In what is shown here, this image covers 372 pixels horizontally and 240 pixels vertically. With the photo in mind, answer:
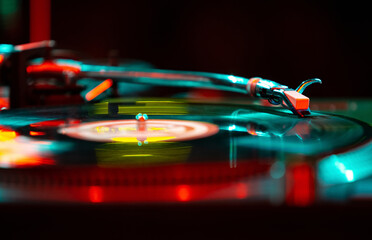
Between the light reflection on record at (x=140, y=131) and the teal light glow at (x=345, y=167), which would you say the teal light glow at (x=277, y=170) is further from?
the light reflection on record at (x=140, y=131)

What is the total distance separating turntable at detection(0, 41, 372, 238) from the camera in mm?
347

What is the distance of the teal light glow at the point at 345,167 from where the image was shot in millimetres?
388

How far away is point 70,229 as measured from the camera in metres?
0.34

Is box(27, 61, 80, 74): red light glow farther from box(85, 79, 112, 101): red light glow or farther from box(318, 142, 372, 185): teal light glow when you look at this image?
box(318, 142, 372, 185): teal light glow

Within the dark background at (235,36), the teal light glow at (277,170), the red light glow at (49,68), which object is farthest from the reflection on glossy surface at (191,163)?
the dark background at (235,36)

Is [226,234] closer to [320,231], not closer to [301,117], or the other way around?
[320,231]

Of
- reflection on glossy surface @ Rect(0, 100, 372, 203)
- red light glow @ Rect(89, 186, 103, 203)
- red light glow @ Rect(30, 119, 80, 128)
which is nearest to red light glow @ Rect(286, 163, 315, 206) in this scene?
reflection on glossy surface @ Rect(0, 100, 372, 203)

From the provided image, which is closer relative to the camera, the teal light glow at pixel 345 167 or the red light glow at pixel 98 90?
the teal light glow at pixel 345 167

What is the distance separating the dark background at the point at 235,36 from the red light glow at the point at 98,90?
477mm

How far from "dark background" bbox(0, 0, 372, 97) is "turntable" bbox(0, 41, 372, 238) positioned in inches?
31.0

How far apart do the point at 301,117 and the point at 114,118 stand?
0.33 meters

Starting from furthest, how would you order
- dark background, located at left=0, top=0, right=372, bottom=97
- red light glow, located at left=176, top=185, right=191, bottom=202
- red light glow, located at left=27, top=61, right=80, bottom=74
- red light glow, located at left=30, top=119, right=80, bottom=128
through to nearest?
dark background, located at left=0, top=0, right=372, bottom=97 → red light glow, located at left=27, top=61, right=80, bottom=74 → red light glow, located at left=30, top=119, right=80, bottom=128 → red light glow, located at left=176, top=185, right=191, bottom=202

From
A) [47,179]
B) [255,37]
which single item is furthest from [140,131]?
[255,37]

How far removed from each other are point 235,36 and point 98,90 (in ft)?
2.09
